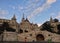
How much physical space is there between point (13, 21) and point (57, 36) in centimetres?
3316

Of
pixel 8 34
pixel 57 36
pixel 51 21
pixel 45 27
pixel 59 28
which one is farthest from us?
pixel 51 21

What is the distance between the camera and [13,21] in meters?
91.5

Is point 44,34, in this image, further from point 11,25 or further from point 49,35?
point 11,25

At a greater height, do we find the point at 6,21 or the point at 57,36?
the point at 6,21

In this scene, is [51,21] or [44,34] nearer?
[44,34]

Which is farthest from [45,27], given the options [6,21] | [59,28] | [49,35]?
[6,21]

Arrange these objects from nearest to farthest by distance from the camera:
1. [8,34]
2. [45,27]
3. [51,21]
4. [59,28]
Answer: [8,34]
[45,27]
[59,28]
[51,21]

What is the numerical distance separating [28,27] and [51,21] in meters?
13.4

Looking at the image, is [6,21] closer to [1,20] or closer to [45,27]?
[1,20]

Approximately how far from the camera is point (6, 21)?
90.8 metres

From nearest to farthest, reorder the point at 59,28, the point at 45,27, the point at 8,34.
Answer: the point at 8,34 < the point at 45,27 < the point at 59,28

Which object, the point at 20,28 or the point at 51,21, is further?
the point at 51,21

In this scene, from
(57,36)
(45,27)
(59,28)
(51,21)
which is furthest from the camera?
(51,21)

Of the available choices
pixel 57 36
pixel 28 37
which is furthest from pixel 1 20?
pixel 57 36
